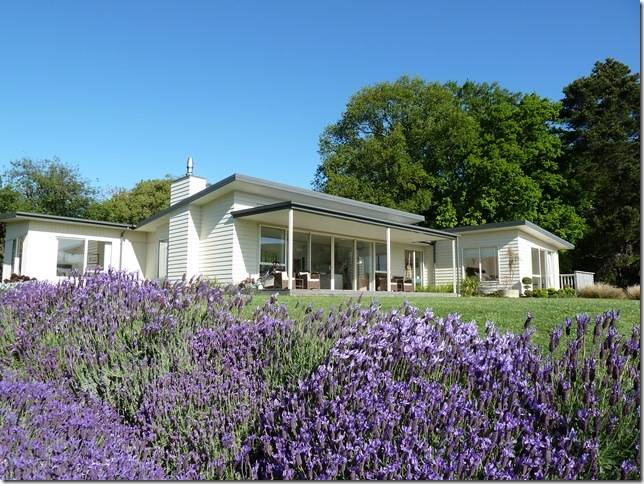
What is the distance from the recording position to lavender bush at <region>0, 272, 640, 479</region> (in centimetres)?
205

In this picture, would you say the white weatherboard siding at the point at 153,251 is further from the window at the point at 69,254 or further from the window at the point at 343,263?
the window at the point at 343,263

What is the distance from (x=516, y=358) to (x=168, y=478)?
1882mm

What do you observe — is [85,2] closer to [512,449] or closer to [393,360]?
[393,360]

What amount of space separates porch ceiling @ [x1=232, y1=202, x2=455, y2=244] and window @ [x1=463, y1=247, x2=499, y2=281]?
2859mm

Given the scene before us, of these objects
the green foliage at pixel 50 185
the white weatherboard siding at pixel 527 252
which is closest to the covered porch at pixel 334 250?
the white weatherboard siding at pixel 527 252

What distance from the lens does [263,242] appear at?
54.3ft

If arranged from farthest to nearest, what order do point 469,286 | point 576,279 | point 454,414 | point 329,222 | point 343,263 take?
1. point 576,279
2. point 469,286
3. point 343,263
4. point 329,222
5. point 454,414

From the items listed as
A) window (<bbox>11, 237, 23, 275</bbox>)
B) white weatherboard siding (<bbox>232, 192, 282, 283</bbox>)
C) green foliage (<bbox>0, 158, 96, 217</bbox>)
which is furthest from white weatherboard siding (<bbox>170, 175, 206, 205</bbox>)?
green foliage (<bbox>0, 158, 96, 217</bbox>)

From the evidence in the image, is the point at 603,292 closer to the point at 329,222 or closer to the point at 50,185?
the point at 329,222

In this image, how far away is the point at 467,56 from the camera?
18.9 feet

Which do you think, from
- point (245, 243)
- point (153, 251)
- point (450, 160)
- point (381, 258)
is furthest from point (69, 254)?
point (450, 160)

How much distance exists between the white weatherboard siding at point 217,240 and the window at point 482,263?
502 inches

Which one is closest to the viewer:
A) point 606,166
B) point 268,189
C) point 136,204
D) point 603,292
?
point 268,189

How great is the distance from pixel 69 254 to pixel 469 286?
16417 mm
